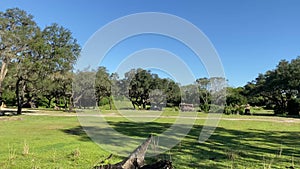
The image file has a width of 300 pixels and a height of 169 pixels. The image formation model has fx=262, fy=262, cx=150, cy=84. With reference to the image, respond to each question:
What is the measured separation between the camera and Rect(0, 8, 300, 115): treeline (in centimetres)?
1952

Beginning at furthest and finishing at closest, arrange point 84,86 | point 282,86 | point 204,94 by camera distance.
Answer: point 204,94 < point 282,86 < point 84,86

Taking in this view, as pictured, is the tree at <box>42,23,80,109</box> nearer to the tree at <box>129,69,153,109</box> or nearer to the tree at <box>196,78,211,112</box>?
the tree at <box>129,69,153,109</box>

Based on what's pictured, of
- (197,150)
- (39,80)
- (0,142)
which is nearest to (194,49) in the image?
(197,150)

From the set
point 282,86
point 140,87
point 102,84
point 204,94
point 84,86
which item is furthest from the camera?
point 204,94

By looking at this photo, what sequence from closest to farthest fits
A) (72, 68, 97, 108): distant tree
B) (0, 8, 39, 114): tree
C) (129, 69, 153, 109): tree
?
(0, 8, 39, 114): tree
(72, 68, 97, 108): distant tree
(129, 69, 153, 109): tree

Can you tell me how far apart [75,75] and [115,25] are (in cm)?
2055

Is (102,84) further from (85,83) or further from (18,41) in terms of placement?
(18,41)

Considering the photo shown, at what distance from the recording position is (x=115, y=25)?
8.66 meters

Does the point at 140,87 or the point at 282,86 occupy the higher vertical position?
the point at 282,86

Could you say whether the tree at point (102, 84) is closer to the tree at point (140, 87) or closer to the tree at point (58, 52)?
the tree at point (140, 87)

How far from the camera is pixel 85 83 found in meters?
31.1

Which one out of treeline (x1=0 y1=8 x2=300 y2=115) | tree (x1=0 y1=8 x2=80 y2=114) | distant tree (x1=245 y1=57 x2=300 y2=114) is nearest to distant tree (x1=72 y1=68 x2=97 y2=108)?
treeline (x1=0 y1=8 x2=300 y2=115)

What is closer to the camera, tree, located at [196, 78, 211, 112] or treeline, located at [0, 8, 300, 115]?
treeline, located at [0, 8, 300, 115]

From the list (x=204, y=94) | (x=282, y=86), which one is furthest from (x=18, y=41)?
(x=282, y=86)
